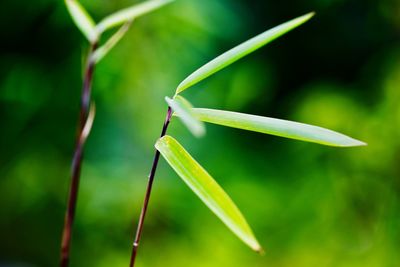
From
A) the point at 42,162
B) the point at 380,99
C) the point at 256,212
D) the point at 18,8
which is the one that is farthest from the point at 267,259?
the point at 18,8

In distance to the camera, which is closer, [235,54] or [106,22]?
[235,54]

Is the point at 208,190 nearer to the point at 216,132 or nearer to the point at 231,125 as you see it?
the point at 231,125

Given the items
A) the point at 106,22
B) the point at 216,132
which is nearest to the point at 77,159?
the point at 106,22

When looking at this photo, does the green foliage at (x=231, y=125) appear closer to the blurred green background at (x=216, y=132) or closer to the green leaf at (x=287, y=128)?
the green leaf at (x=287, y=128)

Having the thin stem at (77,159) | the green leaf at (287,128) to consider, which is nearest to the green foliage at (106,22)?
the thin stem at (77,159)

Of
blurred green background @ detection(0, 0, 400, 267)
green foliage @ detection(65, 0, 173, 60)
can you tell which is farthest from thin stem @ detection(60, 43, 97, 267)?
blurred green background @ detection(0, 0, 400, 267)

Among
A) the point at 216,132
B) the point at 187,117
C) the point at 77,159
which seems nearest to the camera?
the point at 187,117
